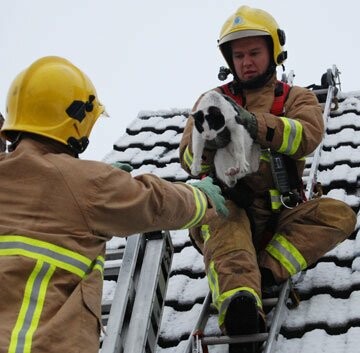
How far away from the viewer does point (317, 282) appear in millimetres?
4742

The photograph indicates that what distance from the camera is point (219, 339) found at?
4.30 meters

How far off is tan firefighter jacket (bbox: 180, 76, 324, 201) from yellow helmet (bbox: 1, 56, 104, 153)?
120 cm

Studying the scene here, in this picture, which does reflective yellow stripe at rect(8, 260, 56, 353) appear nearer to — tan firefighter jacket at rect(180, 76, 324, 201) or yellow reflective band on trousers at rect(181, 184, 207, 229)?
yellow reflective band on trousers at rect(181, 184, 207, 229)

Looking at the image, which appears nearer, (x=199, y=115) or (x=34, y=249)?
(x=34, y=249)

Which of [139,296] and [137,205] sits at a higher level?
[137,205]

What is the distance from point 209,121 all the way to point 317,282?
3.00 feet

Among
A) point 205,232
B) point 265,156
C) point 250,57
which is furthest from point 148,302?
point 250,57

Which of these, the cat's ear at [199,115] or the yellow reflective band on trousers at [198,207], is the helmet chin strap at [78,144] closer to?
the yellow reflective band on trousers at [198,207]

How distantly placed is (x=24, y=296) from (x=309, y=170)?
9.03 feet

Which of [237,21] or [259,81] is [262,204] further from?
[237,21]

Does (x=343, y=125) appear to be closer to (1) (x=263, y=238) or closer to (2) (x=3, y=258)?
(1) (x=263, y=238)

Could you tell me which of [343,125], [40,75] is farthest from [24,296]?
[343,125]

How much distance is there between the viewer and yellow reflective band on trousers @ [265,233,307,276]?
4629 millimetres

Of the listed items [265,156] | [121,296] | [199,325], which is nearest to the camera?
[121,296]
